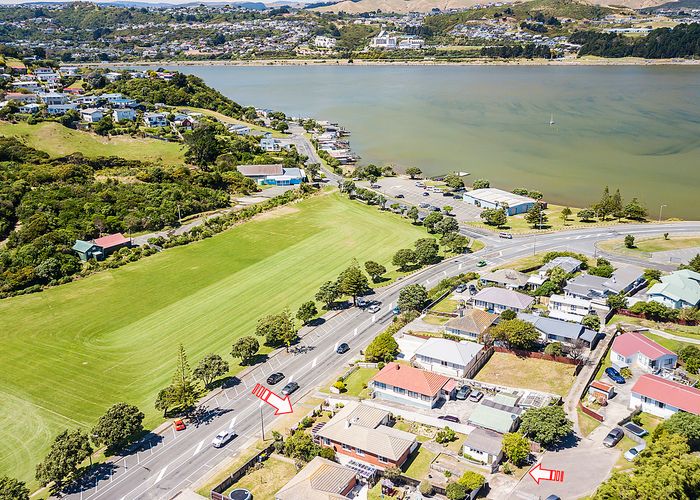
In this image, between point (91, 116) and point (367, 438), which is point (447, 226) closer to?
point (367, 438)

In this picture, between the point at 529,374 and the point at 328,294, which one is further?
the point at 328,294

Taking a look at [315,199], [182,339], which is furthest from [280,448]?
[315,199]

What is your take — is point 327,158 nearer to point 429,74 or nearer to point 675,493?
point 675,493

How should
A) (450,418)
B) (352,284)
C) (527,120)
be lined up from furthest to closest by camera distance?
(527,120), (352,284), (450,418)

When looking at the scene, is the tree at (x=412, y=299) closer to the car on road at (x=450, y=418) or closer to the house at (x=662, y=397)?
the car on road at (x=450, y=418)

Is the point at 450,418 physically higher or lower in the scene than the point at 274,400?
lower

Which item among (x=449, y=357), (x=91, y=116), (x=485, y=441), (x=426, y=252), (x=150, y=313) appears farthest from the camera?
→ (x=91, y=116)

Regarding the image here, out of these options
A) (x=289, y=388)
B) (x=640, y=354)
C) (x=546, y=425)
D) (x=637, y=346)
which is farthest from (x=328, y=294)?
(x=640, y=354)
